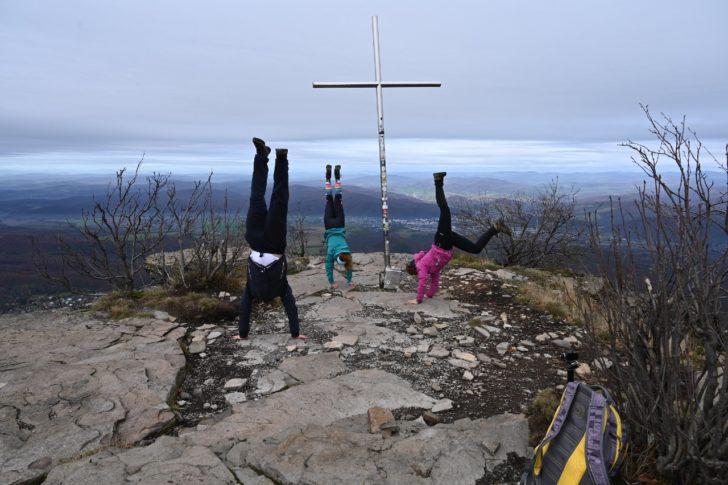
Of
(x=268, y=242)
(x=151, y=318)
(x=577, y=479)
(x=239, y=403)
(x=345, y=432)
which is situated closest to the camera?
(x=577, y=479)

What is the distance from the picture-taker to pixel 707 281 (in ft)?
8.39

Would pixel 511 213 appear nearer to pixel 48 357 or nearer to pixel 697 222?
pixel 697 222

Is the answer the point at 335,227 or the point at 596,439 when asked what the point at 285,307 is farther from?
the point at 596,439

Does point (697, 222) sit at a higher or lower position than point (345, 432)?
higher

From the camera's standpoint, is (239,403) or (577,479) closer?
(577,479)

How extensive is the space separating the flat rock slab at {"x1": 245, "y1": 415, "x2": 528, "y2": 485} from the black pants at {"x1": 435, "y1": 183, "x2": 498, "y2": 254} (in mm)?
3839

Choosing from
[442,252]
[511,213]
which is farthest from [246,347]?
[511,213]

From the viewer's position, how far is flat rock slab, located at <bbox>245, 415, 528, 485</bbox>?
2898 millimetres

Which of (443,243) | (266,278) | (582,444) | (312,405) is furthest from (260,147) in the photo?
(582,444)

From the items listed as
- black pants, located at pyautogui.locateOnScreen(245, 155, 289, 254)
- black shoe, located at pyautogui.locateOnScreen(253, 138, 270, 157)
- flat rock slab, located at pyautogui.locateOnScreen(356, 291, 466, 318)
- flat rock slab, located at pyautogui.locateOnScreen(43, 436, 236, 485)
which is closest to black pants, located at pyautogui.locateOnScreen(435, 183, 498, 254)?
flat rock slab, located at pyautogui.locateOnScreen(356, 291, 466, 318)

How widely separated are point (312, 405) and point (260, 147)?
3.17m

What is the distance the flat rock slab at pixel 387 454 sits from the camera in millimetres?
2898

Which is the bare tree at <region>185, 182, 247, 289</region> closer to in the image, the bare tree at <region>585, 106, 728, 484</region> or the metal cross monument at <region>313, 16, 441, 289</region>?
the metal cross monument at <region>313, 16, 441, 289</region>

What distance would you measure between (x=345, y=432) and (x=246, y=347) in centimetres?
281
